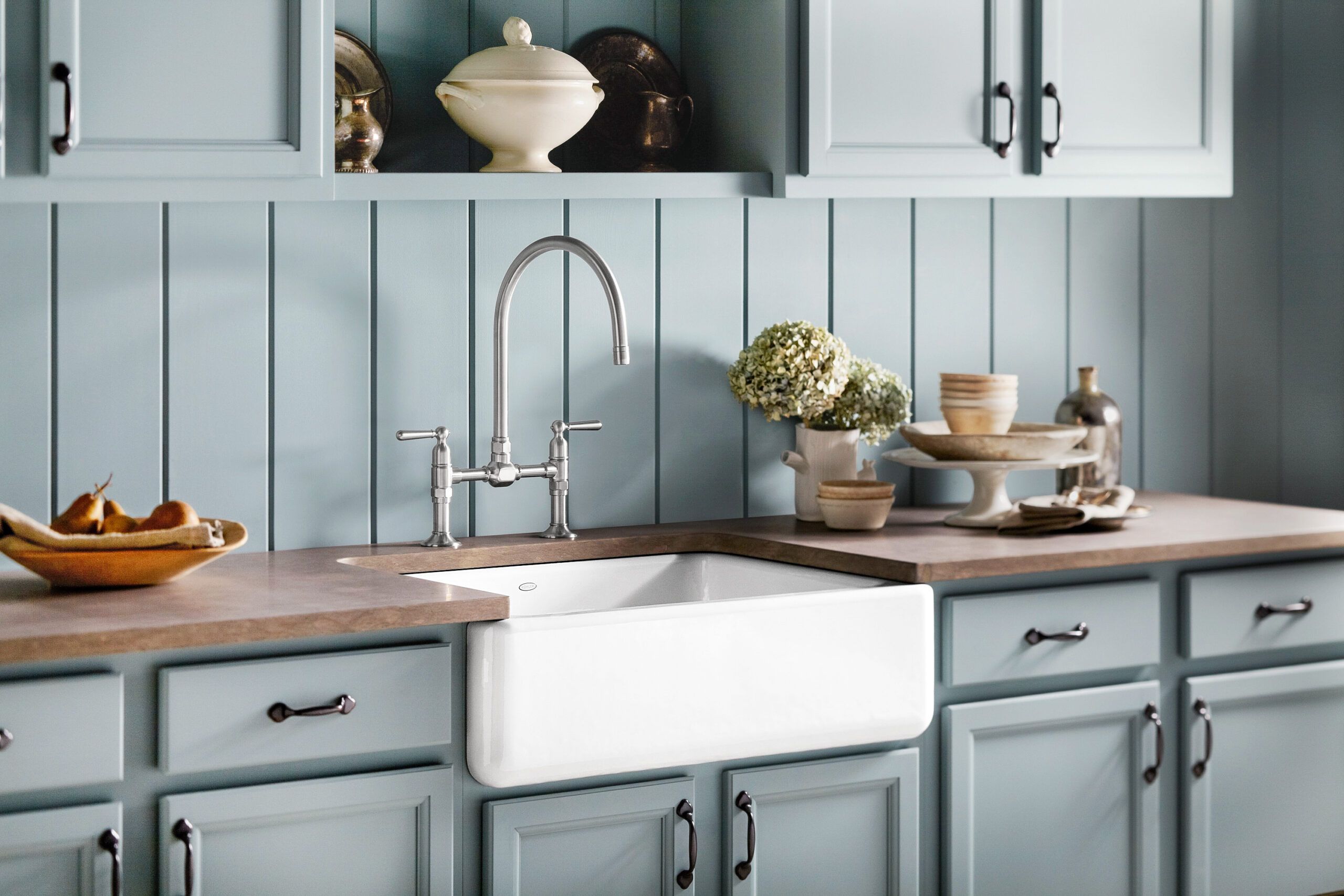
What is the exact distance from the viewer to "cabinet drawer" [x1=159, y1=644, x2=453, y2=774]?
1790 mm

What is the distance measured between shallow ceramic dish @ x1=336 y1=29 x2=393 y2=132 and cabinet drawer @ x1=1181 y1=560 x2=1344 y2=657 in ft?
4.74

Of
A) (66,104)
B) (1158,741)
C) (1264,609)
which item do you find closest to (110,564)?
(66,104)

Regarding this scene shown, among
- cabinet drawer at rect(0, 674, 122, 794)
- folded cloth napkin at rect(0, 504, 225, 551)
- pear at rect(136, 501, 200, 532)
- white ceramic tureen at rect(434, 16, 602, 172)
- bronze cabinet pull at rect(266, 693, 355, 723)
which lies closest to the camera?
cabinet drawer at rect(0, 674, 122, 794)

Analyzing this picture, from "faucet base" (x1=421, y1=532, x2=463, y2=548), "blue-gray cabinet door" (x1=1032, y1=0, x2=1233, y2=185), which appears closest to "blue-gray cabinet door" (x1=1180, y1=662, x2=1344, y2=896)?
"blue-gray cabinet door" (x1=1032, y1=0, x2=1233, y2=185)

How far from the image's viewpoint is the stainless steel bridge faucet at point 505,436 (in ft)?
7.87

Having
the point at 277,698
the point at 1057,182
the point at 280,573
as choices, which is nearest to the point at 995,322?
the point at 1057,182

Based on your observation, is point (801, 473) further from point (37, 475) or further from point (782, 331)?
point (37, 475)

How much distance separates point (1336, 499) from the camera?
10.4 feet

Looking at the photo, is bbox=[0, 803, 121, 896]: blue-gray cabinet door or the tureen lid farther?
the tureen lid

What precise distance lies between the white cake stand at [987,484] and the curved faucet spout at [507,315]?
60 centimetres

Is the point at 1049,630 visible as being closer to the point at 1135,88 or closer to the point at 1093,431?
the point at 1093,431

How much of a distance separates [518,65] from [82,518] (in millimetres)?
926

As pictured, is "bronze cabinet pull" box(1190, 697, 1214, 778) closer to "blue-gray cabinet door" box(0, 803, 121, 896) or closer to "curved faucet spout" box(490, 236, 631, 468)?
"curved faucet spout" box(490, 236, 631, 468)

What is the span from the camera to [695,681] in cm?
200
